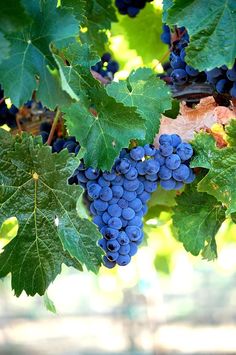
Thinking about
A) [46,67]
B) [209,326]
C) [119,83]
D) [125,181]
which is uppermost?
[46,67]

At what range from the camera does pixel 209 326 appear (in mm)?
9656

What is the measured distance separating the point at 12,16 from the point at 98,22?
543 mm

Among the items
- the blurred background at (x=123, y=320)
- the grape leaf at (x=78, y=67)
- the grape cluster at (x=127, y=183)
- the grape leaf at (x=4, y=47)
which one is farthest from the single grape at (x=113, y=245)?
the blurred background at (x=123, y=320)

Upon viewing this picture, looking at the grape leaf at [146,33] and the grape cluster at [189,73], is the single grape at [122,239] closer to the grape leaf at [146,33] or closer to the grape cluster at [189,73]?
the grape cluster at [189,73]

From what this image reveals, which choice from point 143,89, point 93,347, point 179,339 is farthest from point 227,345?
point 143,89

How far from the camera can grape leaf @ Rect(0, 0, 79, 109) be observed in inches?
39.3

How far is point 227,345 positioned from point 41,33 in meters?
8.27

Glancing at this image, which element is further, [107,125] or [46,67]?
[107,125]

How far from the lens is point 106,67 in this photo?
1514 mm

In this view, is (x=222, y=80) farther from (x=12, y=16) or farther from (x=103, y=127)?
(x=12, y=16)

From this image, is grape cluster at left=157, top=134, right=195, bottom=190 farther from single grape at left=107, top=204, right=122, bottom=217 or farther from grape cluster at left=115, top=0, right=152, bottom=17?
grape cluster at left=115, top=0, right=152, bottom=17

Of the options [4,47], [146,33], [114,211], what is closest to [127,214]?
[114,211]

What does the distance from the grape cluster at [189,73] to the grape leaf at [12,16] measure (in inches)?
11.9

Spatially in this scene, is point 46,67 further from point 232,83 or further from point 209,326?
point 209,326
